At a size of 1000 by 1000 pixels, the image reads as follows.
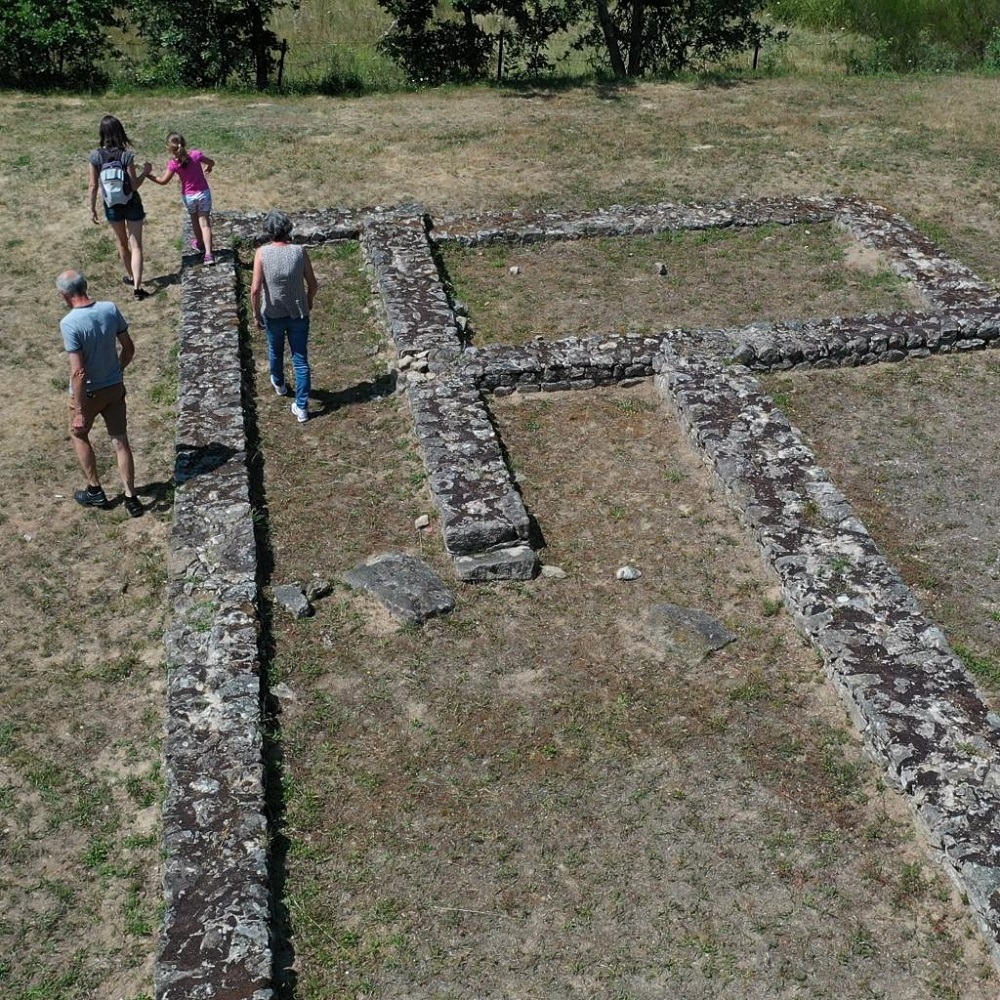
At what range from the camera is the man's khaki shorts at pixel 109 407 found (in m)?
8.41

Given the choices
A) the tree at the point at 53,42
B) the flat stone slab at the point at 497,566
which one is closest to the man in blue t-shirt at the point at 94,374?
the flat stone slab at the point at 497,566

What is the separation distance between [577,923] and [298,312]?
5729mm

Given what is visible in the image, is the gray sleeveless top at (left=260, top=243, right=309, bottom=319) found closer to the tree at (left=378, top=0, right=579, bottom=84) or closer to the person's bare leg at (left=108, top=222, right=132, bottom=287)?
the person's bare leg at (left=108, top=222, right=132, bottom=287)

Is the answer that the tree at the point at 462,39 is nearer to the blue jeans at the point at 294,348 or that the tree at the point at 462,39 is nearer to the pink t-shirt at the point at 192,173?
the pink t-shirt at the point at 192,173

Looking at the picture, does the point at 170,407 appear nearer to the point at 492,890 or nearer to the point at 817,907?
the point at 492,890

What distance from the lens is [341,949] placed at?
568cm

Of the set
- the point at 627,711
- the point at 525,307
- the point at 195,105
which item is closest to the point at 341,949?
the point at 627,711

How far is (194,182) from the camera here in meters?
12.2

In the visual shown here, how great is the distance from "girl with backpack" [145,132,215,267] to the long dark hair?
0.39 m

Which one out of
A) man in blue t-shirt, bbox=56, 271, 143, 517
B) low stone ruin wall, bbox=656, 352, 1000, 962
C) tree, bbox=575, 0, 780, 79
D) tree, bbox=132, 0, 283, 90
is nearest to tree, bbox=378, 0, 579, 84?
tree, bbox=575, 0, 780, 79

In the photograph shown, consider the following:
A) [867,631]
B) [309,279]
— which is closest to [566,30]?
[309,279]

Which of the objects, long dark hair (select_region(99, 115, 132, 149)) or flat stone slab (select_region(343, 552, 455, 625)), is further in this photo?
long dark hair (select_region(99, 115, 132, 149))

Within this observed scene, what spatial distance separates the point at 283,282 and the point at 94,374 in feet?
5.92

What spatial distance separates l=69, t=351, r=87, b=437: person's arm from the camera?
815 centimetres
